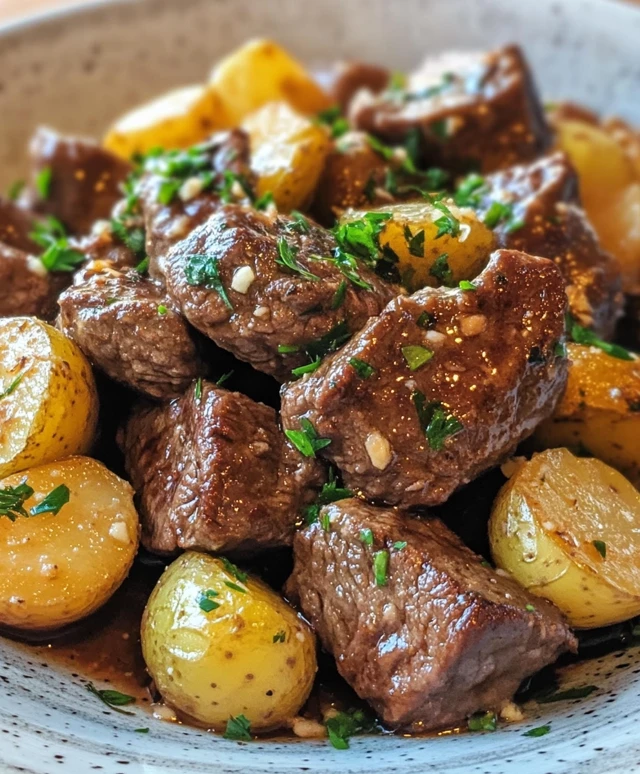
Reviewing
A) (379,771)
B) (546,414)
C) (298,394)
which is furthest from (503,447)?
(379,771)

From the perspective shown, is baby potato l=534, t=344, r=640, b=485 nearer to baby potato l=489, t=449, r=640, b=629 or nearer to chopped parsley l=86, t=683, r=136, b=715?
baby potato l=489, t=449, r=640, b=629

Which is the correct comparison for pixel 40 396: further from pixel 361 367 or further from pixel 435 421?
pixel 435 421

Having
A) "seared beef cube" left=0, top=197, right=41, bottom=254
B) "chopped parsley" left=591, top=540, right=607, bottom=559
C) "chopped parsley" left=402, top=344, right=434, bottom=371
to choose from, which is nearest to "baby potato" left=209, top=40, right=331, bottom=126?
"seared beef cube" left=0, top=197, right=41, bottom=254

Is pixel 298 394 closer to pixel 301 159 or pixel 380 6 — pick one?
pixel 301 159

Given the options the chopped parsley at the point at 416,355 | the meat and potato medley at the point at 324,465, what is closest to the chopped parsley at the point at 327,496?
the meat and potato medley at the point at 324,465

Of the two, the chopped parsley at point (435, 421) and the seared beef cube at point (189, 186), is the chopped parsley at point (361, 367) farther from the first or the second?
the seared beef cube at point (189, 186)

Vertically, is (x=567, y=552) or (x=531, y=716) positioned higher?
(x=567, y=552)
